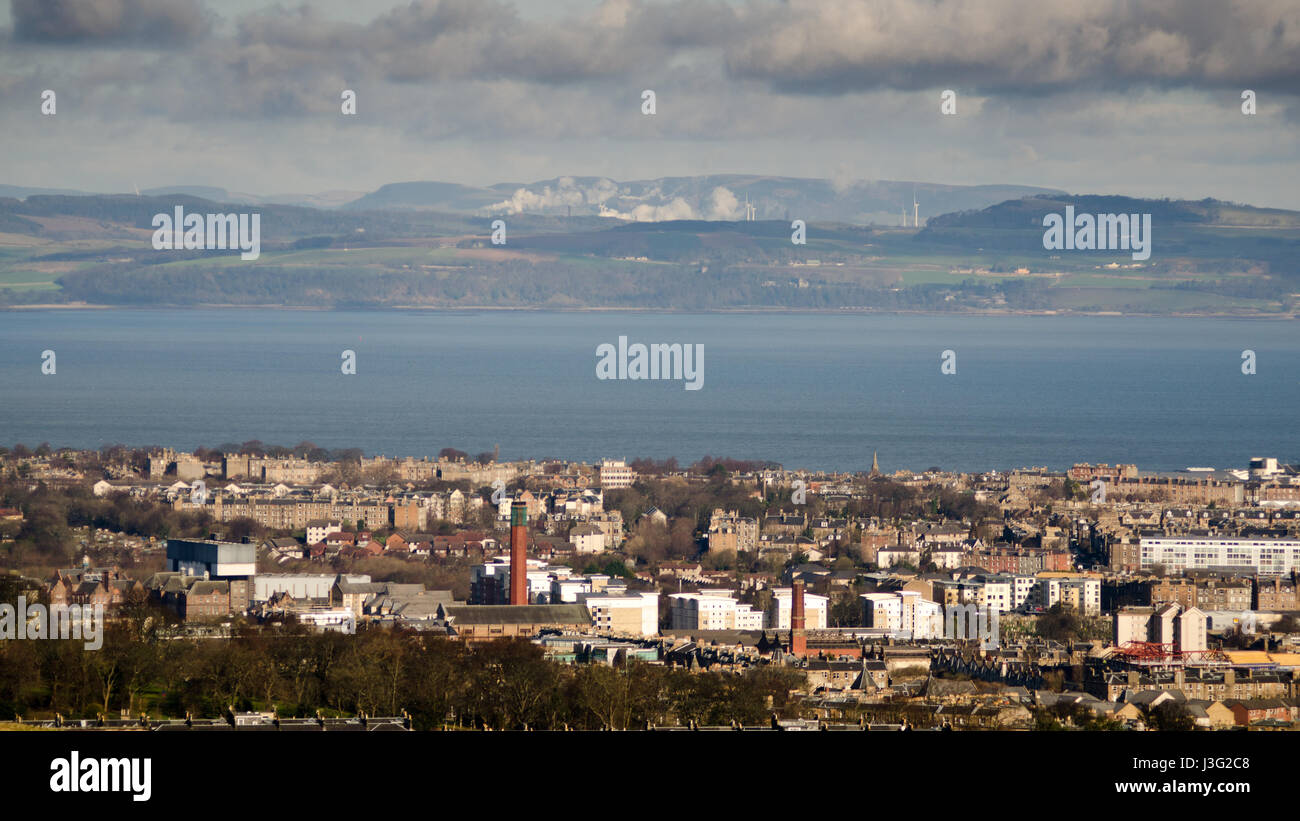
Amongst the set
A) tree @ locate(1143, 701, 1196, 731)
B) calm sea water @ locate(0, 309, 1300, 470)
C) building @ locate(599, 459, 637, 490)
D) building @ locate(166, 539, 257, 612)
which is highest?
calm sea water @ locate(0, 309, 1300, 470)

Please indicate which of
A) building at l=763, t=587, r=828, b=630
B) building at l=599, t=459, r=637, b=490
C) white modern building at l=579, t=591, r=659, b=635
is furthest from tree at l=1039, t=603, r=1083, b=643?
building at l=599, t=459, r=637, b=490

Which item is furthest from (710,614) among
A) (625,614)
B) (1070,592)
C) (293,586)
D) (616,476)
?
(616,476)

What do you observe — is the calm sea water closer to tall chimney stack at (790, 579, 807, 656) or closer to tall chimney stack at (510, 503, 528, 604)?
tall chimney stack at (510, 503, 528, 604)

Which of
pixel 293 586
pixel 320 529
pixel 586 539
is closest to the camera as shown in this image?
pixel 293 586

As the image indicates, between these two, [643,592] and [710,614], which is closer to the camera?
[710,614]

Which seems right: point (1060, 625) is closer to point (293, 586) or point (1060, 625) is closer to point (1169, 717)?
point (1169, 717)
